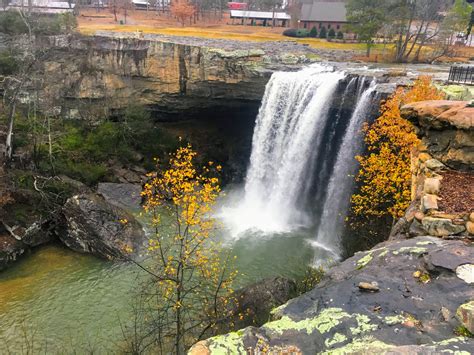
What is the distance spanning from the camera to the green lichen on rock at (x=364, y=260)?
883cm

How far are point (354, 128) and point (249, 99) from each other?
388 inches

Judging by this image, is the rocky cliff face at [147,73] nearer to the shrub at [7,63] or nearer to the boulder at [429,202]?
the shrub at [7,63]

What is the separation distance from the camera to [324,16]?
59.5m

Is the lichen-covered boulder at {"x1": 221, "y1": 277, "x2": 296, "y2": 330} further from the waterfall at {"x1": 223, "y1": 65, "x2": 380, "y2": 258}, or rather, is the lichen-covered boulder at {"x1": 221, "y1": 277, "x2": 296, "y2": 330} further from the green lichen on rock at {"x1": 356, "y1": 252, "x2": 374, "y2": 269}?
the waterfall at {"x1": 223, "y1": 65, "x2": 380, "y2": 258}

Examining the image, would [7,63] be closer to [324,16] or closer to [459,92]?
[459,92]

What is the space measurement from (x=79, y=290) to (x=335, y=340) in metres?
14.4

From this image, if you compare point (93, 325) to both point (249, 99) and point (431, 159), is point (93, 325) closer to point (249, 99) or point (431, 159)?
point (431, 159)

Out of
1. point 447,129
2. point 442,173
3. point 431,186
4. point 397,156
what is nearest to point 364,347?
point 431,186

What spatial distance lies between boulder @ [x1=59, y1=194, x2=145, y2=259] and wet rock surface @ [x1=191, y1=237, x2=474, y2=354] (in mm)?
14346

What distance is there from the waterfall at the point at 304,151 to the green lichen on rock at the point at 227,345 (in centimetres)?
1601

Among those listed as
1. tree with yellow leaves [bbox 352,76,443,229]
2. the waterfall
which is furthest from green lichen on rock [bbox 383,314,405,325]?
the waterfall

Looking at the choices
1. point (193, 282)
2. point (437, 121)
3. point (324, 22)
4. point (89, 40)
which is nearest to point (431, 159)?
point (437, 121)

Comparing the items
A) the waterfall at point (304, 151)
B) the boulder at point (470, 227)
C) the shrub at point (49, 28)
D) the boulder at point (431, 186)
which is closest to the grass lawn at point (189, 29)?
the shrub at point (49, 28)

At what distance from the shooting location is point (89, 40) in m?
29.1
